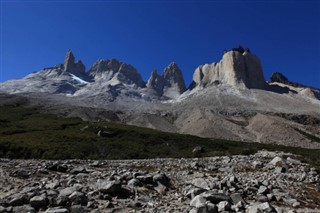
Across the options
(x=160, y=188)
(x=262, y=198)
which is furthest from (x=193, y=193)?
(x=262, y=198)

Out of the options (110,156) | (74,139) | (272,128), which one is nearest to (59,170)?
(110,156)

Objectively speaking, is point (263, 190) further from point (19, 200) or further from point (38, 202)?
point (19, 200)

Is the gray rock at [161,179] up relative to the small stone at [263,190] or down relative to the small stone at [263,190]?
up

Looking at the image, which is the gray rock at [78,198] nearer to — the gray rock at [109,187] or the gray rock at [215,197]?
the gray rock at [109,187]

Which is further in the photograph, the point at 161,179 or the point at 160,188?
the point at 161,179

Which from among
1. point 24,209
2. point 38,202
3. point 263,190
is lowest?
point 24,209

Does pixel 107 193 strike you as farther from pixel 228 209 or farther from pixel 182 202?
pixel 228 209

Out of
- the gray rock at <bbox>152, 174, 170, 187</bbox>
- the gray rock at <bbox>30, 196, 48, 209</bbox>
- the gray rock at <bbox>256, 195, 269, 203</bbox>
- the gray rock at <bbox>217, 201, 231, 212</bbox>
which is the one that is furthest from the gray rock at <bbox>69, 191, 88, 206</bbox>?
the gray rock at <bbox>256, 195, 269, 203</bbox>

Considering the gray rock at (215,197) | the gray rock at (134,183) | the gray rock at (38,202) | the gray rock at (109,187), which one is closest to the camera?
the gray rock at (38,202)

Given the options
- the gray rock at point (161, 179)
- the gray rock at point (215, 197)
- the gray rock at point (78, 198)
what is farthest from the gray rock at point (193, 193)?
the gray rock at point (78, 198)

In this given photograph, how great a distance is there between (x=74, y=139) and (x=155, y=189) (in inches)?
2016

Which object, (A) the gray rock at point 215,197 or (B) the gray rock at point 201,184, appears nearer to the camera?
(A) the gray rock at point 215,197

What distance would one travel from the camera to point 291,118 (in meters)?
186

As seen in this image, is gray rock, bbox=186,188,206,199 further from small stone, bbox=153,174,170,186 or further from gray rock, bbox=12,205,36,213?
gray rock, bbox=12,205,36,213
